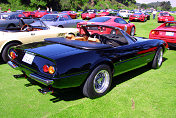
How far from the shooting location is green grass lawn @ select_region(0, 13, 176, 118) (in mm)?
2908

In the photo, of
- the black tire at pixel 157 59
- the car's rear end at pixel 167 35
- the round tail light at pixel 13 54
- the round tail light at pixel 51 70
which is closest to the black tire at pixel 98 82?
the round tail light at pixel 51 70

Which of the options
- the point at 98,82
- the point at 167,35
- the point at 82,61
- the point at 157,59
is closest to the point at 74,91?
the point at 98,82

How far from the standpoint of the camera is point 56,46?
3539 mm

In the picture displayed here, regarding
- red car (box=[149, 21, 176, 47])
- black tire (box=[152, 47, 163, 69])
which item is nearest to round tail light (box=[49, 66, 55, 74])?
black tire (box=[152, 47, 163, 69])

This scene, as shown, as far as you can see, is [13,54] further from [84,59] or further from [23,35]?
[23,35]

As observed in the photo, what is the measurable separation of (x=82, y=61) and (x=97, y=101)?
825 millimetres

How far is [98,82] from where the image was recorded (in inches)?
135

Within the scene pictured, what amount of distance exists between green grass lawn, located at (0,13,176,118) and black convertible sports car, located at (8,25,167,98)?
28cm

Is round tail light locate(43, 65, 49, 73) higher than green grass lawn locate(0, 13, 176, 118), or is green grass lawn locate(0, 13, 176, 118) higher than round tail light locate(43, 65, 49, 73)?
round tail light locate(43, 65, 49, 73)

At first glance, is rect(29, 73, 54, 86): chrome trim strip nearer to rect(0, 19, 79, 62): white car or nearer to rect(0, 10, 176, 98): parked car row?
rect(0, 10, 176, 98): parked car row

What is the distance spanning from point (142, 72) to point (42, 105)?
2.98 meters

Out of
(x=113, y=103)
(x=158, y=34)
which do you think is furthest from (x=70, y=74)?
(x=158, y=34)

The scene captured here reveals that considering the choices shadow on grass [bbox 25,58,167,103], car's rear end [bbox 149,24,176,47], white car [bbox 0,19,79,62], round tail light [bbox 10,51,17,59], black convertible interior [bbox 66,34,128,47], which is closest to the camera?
shadow on grass [bbox 25,58,167,103]

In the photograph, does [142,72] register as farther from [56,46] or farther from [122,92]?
[56,46]
